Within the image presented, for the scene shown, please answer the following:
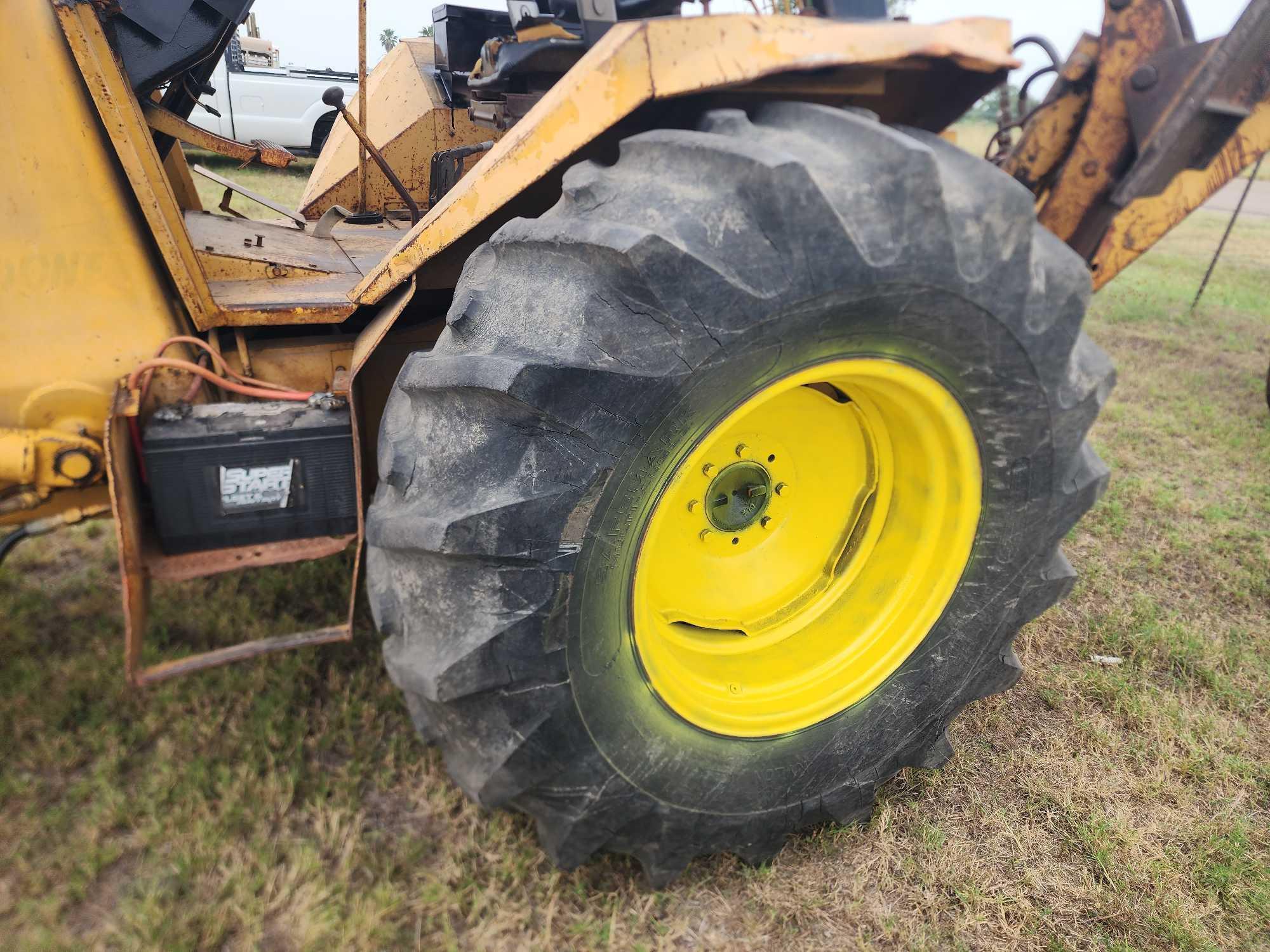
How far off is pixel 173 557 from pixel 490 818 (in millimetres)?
852

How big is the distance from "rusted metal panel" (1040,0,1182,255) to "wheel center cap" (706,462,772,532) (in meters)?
0.86

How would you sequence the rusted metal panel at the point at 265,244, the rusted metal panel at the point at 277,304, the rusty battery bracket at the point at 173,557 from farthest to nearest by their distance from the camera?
1. the rusted metal panel at the point at 265,244
2. the rusted metal panel at the point at 277,304
3. the rusty battery bracket at the point at 173,557

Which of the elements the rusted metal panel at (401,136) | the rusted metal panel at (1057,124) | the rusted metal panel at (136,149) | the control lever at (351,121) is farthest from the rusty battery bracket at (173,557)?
the rusted metal panel at (1057,124)

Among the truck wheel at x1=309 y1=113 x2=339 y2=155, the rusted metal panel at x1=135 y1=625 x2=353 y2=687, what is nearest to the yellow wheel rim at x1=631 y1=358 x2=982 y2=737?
the rusted metal panel at x1=135 y1=625 x2=353 y2=687

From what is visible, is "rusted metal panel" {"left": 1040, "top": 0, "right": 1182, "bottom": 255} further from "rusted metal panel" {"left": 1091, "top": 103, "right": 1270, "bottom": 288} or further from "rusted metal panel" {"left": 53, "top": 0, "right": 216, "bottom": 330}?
"rusted metal panel" {"left": 53, "top": 0, "right": 216, "bottom": 330}

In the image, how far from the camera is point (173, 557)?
1.68m

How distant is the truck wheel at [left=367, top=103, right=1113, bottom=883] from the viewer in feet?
4.06

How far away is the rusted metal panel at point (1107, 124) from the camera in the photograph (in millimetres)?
1667

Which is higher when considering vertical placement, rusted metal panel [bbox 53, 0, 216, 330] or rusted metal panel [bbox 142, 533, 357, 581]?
rusted metal panel [bbox 53, 0, 216, 330]

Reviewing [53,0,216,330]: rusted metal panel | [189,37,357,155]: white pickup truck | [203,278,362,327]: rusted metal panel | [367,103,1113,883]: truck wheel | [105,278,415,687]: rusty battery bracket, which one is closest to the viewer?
[367,103,1113,883]: truck wheel

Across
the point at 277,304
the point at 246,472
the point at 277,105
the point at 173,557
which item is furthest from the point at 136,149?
the point at 277,105

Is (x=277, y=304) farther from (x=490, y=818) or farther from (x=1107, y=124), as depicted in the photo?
(x=1107, y=124)

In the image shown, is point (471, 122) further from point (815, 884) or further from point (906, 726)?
point (815, 884)

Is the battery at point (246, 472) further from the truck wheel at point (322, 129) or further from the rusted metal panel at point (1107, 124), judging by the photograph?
the truck wheel at point (322, 129)
